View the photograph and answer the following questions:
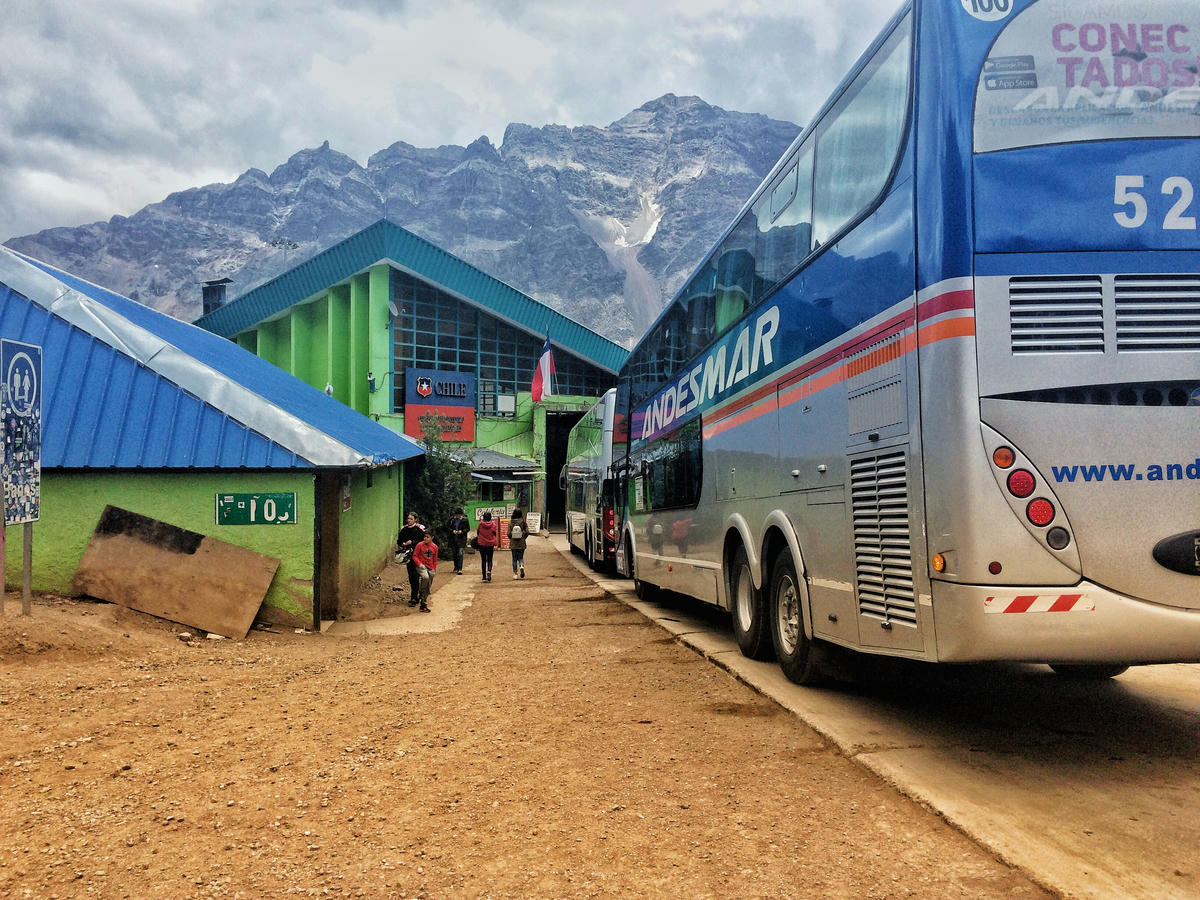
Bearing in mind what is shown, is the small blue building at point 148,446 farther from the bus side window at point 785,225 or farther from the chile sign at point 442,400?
the chile sign at point 442,400

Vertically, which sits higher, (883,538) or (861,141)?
(861,141)

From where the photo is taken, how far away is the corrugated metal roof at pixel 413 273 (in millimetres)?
39656

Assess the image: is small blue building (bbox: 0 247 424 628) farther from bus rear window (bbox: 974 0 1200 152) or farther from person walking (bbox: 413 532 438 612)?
bus rear window (bbox: 974 0 1200 152)

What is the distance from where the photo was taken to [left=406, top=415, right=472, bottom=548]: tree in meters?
27.6

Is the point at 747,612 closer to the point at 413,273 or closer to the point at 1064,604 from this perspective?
the point at 1064,604

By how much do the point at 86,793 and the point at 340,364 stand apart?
38665 mm

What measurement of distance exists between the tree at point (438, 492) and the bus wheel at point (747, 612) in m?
18.9

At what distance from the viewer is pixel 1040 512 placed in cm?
468

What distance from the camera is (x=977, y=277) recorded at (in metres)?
4.80

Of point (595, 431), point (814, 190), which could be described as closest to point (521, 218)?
point (595, 431)

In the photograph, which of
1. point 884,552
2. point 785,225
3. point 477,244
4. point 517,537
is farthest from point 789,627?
point 477,244

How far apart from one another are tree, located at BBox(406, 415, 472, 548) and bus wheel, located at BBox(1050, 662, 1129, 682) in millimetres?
21258

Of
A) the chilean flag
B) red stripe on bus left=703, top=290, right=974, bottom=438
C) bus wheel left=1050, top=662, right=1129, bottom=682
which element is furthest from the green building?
bus wheel left=1050, top=662, right=1129, bottom=682

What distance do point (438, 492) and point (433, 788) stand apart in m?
23.2
